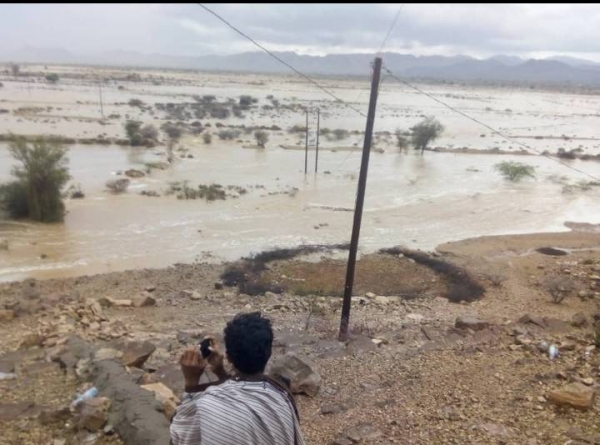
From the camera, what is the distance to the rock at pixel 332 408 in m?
5.35

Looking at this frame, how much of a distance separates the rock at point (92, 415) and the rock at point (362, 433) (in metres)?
2.08

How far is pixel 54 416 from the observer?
14.4 ft

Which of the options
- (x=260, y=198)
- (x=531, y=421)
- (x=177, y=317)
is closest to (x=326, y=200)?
(x=260, y=198)

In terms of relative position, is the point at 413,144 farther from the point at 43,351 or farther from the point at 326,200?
the point at 43,351

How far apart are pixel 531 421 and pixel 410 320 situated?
14.7 ft

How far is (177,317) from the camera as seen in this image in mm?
8977

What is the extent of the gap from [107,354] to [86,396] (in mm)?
1107

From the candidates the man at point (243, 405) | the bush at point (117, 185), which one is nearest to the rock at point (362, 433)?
the man at point (243, 405)

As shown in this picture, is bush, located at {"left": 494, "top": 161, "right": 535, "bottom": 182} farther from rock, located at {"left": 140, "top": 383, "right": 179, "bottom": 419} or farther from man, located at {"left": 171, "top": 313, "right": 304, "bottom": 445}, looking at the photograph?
man, located at {"left": 171, "top": 313, "right": 304, "bottom": 445}

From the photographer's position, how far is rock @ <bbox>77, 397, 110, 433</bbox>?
14.0ft

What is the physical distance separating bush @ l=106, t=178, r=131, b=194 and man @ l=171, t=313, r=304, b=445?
19.3 metres

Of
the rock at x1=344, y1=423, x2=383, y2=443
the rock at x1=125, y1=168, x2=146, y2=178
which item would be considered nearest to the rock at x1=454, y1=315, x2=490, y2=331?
the rock at x1=344, y1=423, x2=383, y2=443

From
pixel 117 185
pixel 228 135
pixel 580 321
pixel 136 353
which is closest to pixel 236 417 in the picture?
pixel 136 353

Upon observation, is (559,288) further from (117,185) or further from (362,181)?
(117,185)
